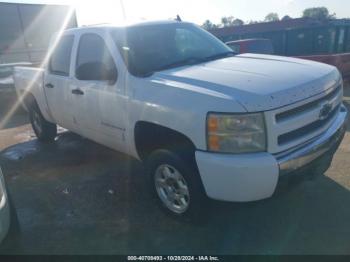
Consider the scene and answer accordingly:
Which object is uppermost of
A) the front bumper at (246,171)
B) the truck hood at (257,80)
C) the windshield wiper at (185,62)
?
the windshield wiper at (185,62)

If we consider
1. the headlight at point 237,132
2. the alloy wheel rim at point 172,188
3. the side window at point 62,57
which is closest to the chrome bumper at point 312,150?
the headlight at point 237,132

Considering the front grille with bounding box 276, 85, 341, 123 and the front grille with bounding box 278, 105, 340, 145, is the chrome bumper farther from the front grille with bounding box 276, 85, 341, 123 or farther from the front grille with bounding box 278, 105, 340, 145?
the front grille with bounding box 276, 85, 341, 123

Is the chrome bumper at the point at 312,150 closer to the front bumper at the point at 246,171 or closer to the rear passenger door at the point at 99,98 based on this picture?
the front bumper at the point at 246,171

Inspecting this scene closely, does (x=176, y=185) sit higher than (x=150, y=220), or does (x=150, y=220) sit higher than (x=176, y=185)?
(x=176, y=185)

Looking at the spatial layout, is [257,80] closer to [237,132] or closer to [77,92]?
[237,132]

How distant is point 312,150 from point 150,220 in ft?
5.63

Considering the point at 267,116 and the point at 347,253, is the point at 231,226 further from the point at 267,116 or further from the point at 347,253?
the point at 267,116

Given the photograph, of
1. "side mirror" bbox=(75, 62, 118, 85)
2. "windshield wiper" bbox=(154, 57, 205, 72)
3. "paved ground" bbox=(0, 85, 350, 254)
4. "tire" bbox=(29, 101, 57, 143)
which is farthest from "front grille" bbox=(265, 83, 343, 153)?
Result: "tire" bbox=(29, 101, 57, 143)

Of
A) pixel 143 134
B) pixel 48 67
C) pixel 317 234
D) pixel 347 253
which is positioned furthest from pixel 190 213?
pixel 48 67

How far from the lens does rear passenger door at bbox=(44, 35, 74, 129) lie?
15.3 ft

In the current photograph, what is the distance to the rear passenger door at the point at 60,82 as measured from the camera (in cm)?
466

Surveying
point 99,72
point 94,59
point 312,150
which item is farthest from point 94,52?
point 312,150

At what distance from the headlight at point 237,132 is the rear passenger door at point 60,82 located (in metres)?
2.50

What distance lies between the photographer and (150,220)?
3.58 m
